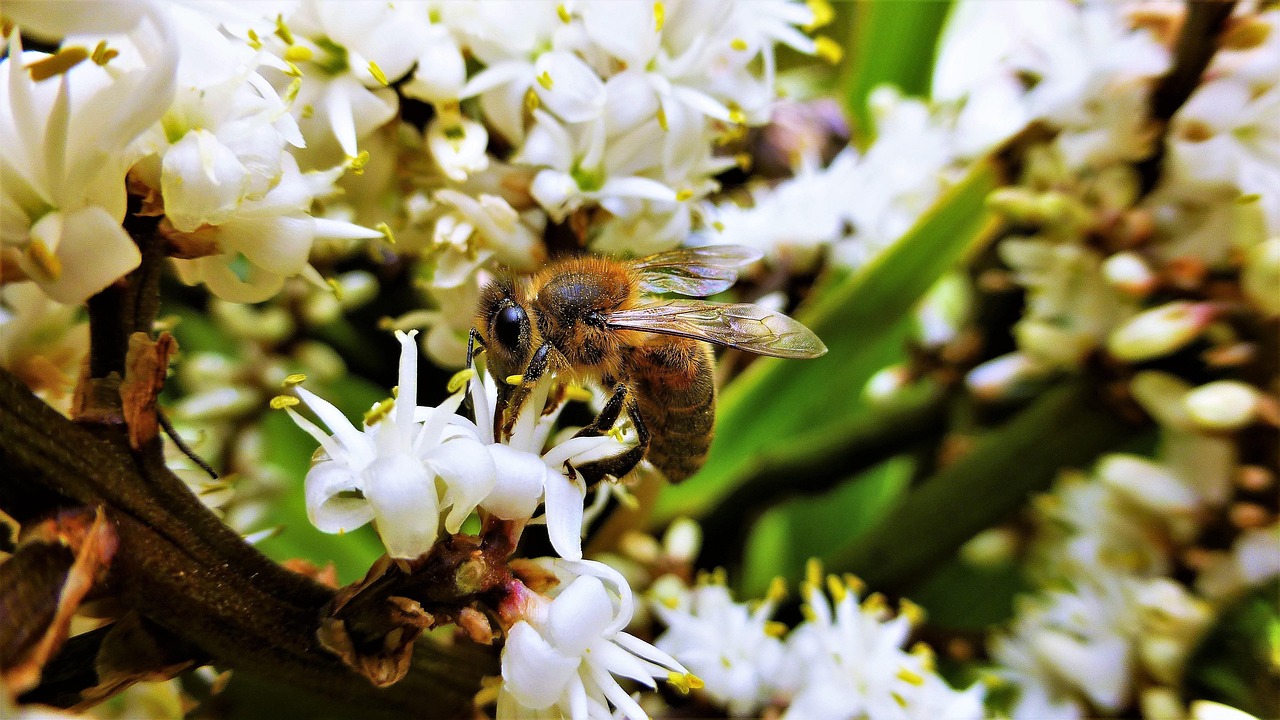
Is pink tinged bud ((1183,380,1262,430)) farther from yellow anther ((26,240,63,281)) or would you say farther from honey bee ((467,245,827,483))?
yellow anther ((26,240,63,281))

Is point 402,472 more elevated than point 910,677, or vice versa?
point 402,472

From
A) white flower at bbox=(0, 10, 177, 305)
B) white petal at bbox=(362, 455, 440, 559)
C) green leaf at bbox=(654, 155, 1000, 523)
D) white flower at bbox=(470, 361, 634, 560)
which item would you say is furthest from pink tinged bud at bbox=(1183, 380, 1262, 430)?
white flower at bbox=(0, 10, 177, 305)

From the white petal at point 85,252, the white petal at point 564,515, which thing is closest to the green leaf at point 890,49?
the white petal at point 564,515

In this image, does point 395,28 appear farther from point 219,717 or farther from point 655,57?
point 219,717

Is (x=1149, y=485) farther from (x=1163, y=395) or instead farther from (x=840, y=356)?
(x=840, y=356)

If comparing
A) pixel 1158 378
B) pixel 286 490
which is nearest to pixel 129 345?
pixel 286 490

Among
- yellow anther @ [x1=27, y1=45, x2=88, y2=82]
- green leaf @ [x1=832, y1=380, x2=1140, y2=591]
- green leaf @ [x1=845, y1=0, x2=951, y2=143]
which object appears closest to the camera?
yellow anther @ [x1=27, y1=45, x2=88, y2=82]

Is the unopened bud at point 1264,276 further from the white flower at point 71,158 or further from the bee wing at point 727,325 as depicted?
the white flower at point 71,158

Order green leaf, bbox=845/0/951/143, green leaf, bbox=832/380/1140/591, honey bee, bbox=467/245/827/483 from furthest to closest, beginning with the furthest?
1. green leaf, bbox=845/0/951/143
2. green leaf, bbox=832/380/1140/591
3. honey bee, bbox=467/245/827/483

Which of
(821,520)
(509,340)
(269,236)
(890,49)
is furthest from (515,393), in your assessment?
(890,49)
